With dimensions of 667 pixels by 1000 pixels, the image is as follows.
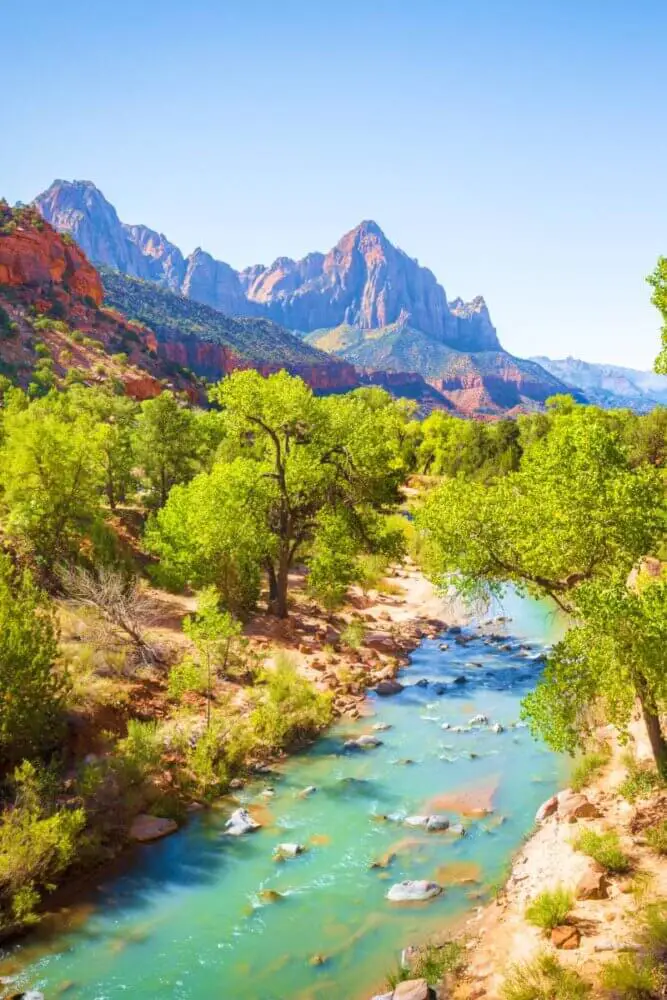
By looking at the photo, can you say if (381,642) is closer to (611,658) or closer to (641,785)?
(641,785)

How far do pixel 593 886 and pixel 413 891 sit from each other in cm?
344

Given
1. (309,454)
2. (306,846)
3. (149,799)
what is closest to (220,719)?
(149,799)

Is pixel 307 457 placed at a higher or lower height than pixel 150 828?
higher

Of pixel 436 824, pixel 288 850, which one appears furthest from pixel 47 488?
pixel 436 824

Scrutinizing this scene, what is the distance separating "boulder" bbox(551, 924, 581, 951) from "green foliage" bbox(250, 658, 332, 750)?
10.0 meters

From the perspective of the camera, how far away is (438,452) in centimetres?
8212

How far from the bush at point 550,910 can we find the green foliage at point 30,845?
882cm

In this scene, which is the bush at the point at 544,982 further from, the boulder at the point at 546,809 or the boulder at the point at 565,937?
the boulder at the point at 546,809

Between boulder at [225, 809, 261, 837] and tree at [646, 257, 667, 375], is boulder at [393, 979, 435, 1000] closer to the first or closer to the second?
boulder at [225, 809, 261, 837]

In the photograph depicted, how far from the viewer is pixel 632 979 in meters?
9.44

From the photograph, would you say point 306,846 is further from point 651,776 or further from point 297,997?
point 651,776

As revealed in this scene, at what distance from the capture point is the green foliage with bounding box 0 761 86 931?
12227 mm

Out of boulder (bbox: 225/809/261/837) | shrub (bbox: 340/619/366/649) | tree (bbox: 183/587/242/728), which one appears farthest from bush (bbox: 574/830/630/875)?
shrub (bbox: 340/619/366/649)

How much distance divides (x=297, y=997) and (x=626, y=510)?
35.8 ft
